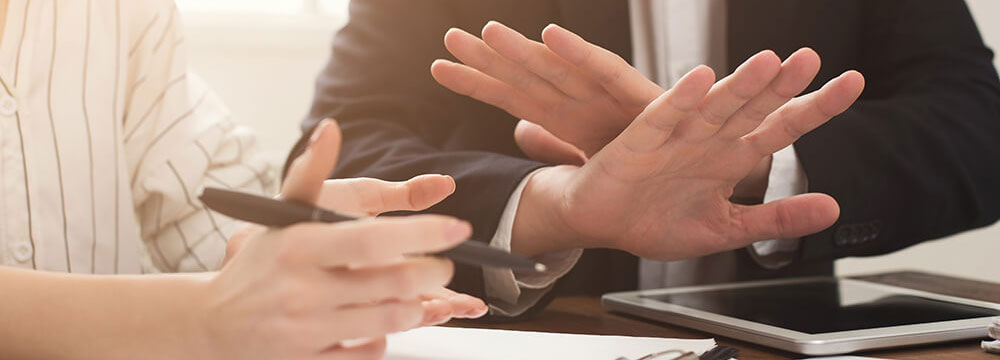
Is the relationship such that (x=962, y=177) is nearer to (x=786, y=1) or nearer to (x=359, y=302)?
(x=786, y=1)

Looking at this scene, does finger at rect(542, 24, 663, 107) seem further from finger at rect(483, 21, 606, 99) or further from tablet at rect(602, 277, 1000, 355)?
tablet at rect(602, 277, 1000, 355)

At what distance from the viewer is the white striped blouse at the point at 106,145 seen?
90cm

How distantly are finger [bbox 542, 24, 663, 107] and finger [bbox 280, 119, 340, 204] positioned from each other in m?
0.25

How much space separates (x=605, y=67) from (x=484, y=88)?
13 cm

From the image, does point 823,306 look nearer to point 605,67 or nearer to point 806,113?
point 806,113

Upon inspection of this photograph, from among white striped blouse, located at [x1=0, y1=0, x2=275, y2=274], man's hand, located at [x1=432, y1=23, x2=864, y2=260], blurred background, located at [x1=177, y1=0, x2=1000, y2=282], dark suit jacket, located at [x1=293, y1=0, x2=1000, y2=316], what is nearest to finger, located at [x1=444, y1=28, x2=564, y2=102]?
man's hand, located at [x1=432, y1=23, x2=864, y2=260]

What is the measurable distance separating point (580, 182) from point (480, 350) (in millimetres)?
224

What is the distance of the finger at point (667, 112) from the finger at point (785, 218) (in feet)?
0.51

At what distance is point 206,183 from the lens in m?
1.04

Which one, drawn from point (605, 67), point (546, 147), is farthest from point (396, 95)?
point (605, 67)

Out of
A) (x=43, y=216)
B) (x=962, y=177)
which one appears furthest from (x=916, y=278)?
(x=43, y=216)

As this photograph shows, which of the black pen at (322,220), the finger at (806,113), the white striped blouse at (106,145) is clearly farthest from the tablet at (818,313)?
the white striped blouse at (106,145)

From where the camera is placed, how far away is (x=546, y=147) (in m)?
0.85

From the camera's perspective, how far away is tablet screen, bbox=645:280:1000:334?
606 mm
